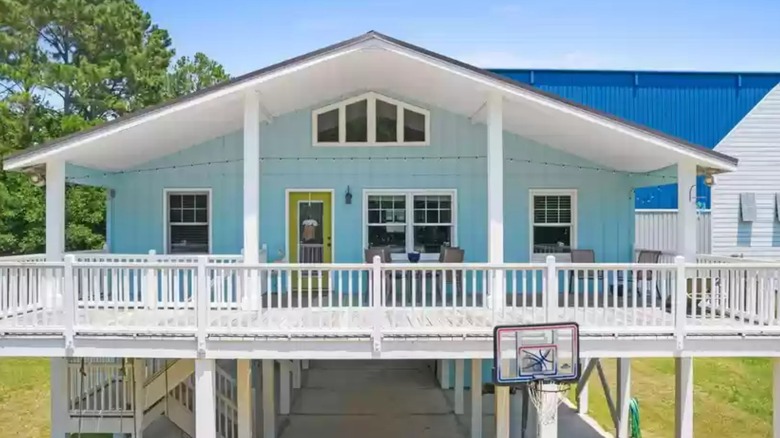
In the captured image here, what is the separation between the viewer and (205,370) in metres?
8.32

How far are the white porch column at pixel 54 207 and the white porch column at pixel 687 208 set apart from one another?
9493mm

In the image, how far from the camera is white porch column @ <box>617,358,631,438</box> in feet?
41.8

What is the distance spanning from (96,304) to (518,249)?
24.6 ft

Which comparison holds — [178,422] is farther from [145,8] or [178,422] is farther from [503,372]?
[145,8]

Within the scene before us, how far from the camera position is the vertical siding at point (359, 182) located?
40.6 feet

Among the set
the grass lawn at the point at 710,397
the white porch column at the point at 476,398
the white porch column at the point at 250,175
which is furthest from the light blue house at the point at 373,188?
the grass lawn at the point at 710,397

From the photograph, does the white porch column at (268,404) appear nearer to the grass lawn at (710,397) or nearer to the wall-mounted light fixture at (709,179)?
the grass lawn at (710,397)

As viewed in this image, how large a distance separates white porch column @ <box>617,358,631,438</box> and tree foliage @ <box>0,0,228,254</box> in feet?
68.0

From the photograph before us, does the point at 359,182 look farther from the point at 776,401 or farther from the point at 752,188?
the point at 752,188

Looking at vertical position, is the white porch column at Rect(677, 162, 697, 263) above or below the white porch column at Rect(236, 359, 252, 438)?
above

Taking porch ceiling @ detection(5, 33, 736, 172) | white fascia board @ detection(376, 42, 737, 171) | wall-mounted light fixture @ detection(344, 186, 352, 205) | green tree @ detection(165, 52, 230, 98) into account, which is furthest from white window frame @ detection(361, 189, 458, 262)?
green tree @ detection(165, 52, 230, 98)

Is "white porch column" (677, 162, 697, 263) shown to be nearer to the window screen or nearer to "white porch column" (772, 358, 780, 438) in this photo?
"white porch column" (772, 358, 780, 438)

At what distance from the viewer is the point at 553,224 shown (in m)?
12.6

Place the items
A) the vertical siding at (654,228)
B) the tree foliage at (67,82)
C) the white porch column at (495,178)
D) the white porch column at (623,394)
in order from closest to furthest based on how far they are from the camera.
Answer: the white porch column at (495,178) < the white porch column at (623,394) < the vertical siding at (654,228) < the tree foliage at (67,82)
